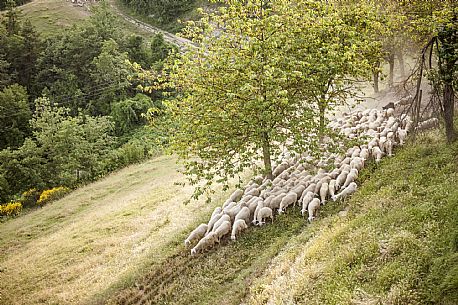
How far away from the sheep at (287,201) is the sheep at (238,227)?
5.67 feet

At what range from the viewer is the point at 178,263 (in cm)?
1526

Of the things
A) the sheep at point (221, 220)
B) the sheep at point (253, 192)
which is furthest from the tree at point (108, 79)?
the sheep at point (221, 220)

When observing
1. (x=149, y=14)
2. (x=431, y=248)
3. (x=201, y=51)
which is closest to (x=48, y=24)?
(x=149, y=14)

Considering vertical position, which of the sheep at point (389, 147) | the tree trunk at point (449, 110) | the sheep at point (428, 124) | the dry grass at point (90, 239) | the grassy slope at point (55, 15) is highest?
the grassy slope at point (55, 15)

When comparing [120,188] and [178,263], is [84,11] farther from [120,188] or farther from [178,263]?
[178,263]

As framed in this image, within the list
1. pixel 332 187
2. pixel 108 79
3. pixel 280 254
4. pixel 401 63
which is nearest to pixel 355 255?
pixel 280 254

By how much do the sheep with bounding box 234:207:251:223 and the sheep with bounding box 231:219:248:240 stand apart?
32cm

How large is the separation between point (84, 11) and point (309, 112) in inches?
4226

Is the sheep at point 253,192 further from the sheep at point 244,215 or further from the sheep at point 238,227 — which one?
the sheep at point 238,227

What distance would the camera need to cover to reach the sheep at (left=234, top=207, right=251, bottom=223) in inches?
621

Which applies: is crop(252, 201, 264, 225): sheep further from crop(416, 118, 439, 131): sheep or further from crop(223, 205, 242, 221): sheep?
crop(416, 118, 439, 131): sheep

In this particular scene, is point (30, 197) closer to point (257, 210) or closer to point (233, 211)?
point (233, 211)

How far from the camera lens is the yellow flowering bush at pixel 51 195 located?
127 feet

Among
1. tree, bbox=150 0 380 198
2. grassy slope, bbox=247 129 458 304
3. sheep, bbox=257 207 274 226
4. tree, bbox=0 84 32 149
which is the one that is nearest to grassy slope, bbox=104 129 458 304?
grassy slope, bbox=247 129 458 304
